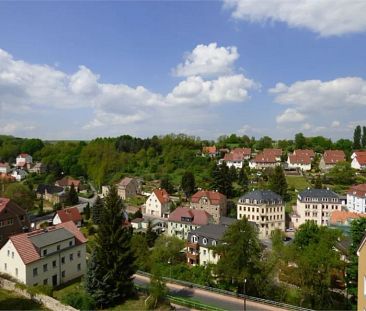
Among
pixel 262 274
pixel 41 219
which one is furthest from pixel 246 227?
pixel 41 219

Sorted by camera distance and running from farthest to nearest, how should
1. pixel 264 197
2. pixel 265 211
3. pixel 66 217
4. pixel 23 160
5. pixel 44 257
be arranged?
pixel 23 160, pixel 264 197, pixel 265 211, pixel 66 217, pixel 44 257

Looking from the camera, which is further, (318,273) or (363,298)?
(318,273)

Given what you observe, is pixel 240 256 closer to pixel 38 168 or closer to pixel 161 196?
pixel 161 196

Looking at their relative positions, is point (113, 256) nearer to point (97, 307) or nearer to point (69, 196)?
point (97, 307)

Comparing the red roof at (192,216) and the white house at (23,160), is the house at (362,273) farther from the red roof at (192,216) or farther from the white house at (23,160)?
the white house at (23,160)

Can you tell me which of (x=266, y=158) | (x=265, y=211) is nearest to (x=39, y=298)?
(x=265, y=211)

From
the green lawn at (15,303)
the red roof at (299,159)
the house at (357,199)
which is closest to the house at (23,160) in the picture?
the red roof at (299,159)
